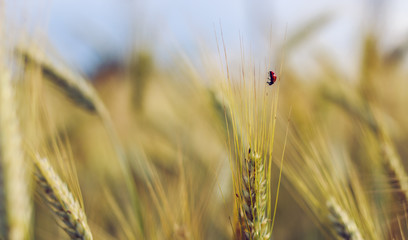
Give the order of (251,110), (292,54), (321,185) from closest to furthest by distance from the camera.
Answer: (251,110)
(321,185)
(292,54)

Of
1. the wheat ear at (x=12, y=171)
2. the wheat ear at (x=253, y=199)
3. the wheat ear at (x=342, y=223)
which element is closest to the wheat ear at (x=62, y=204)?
the wheat ear at (x=12, y=171)

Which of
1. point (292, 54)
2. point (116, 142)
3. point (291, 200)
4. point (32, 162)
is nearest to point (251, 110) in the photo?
point (32, 162)

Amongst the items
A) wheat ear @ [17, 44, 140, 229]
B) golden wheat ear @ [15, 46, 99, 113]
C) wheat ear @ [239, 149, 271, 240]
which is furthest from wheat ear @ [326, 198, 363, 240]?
golden wheat ear @ [15, 46, 99, 113]

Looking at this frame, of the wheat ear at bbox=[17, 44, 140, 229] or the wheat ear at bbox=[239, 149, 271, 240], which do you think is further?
the wheat ear at bbox=[17, 44, 140, 229]

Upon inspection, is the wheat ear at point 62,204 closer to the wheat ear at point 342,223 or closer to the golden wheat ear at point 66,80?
the golden wheat ear at point 66,80

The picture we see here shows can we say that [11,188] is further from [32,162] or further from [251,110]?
[251,110]

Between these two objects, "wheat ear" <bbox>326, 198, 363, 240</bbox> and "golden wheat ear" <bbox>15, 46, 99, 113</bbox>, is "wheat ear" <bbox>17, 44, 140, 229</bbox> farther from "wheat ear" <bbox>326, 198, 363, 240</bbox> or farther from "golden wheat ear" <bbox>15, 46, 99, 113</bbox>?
"wheat ear" <bbox>326, 198, 363, 240</bbox>

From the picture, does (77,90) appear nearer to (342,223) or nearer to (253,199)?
(253,199)
